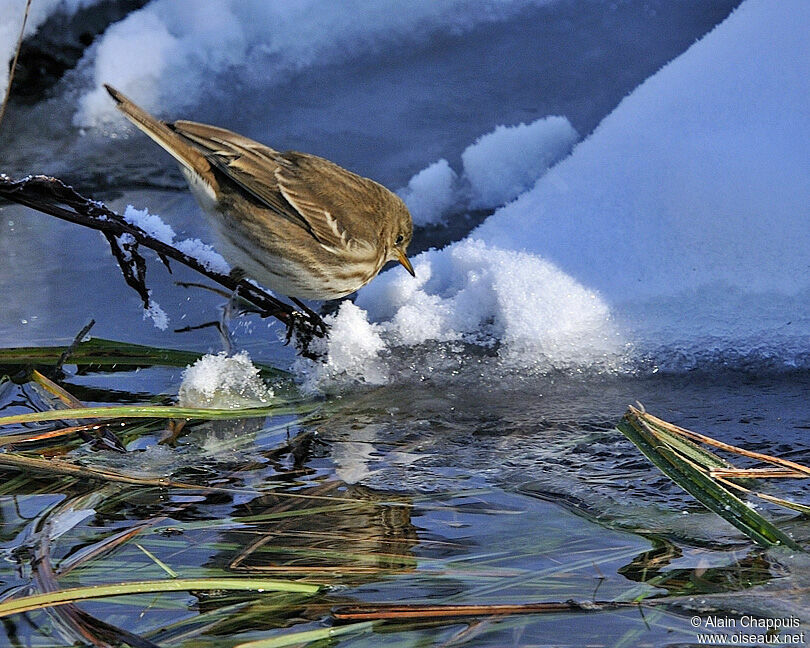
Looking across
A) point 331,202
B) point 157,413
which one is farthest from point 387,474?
point 331,202

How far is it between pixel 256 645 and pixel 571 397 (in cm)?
183

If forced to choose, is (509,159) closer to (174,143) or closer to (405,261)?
(405,261)

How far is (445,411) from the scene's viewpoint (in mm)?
3613

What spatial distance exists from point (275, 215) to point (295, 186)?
6.5 inches

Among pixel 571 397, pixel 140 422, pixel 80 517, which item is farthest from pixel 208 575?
pixel 571 397

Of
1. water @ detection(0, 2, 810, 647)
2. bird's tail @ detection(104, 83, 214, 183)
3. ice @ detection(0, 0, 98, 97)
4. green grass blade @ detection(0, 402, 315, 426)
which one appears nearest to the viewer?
water @ detection(0, 2, 810, 647)

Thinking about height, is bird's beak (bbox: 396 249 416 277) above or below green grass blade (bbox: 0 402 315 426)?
above

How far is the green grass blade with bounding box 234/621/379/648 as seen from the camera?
7.13 ft

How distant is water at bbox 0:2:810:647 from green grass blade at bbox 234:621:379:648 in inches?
1.2

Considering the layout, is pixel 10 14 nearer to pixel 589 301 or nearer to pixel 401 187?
pixel 401 187

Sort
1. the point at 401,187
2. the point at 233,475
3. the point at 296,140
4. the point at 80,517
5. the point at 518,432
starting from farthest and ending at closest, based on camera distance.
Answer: the point at 296,140, the point at 401,187, the point at 518,432, the point at 233,475, the point at 80,517

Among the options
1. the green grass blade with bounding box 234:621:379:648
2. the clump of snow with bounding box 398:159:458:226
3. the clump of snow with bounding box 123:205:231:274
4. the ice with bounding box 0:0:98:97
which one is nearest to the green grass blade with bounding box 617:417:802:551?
the green grass blade with bounding box 234:621:379:648

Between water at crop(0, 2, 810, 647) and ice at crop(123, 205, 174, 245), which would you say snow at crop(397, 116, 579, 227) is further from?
ice at crop(123, 205, 174, 245)

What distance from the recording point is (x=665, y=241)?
4.24 metres
